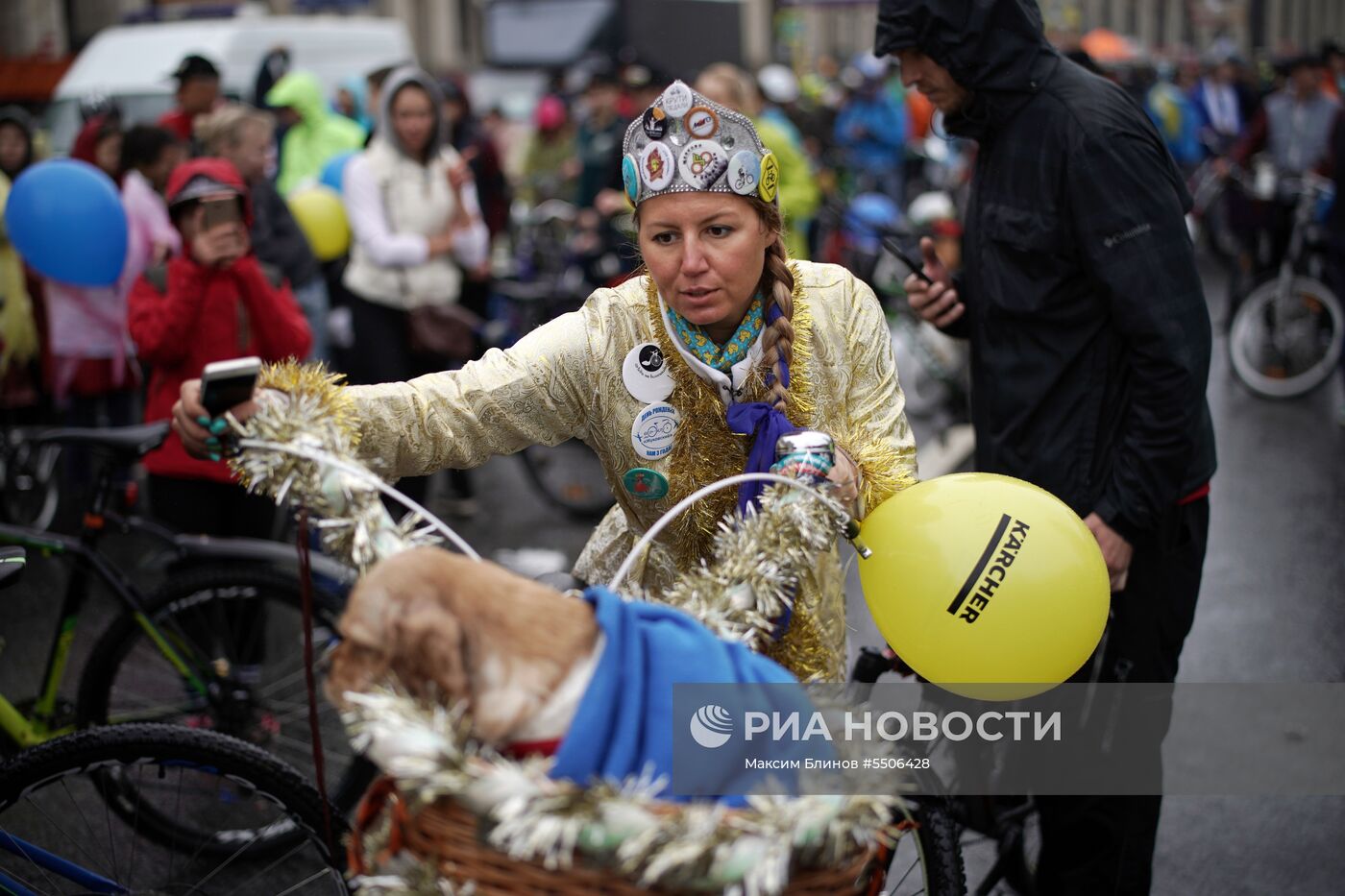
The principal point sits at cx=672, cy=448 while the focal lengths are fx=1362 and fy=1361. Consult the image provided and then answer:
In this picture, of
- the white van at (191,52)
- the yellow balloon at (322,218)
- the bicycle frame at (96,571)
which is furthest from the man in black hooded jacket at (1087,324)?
the white van at (191,52)

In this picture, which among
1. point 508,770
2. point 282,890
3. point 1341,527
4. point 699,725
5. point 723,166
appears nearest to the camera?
point 508,770

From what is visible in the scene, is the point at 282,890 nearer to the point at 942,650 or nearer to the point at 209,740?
the point at 209,740

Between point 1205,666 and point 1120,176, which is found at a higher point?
point 1120,176

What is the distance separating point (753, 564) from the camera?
6.53 ft

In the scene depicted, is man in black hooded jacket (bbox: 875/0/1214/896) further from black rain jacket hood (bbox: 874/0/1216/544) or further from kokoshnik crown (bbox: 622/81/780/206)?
kokoshnik crown (bbox: 622/81/780/206)

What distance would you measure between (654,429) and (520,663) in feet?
3.14

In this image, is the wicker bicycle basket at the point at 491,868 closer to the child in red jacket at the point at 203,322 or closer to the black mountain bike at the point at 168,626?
the black mountain bike at the point at 168,626

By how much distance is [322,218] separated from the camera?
23.9 feet

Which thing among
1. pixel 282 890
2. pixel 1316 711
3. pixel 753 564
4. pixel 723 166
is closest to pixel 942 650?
pixel 753 564

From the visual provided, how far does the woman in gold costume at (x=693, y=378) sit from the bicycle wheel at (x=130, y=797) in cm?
70

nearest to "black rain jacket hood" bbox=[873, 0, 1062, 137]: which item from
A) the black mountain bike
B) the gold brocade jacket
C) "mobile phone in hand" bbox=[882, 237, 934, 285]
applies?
"mobile phone in hand" bbox=[882, 237, 934, 285]

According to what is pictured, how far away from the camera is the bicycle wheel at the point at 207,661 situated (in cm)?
383

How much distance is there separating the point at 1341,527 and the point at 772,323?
5174mm

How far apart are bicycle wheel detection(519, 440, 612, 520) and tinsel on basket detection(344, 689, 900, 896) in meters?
5.41
